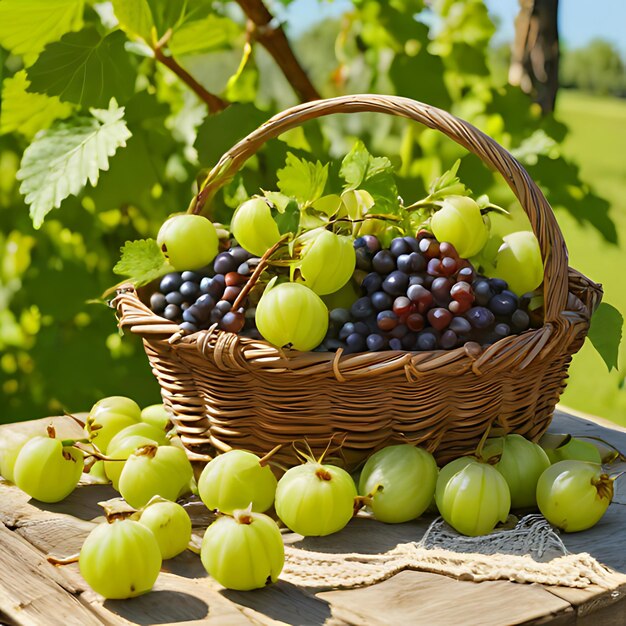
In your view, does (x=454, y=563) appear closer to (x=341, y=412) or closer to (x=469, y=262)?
(x=341, y=412)

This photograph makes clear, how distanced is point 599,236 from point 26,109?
8.57 ft

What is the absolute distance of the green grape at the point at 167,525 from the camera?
93cm

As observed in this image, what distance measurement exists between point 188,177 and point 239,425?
0.79 meters

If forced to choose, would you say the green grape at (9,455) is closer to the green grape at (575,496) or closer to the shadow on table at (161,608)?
the shadow on table at (161,608)

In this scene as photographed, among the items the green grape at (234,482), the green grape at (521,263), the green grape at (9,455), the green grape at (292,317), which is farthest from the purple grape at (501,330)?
the green grape at (9,455)

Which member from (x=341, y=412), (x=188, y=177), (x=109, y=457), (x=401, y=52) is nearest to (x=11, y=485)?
(x=109, y=457)

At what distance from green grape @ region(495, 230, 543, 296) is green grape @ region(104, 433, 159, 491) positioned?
19.9 inches

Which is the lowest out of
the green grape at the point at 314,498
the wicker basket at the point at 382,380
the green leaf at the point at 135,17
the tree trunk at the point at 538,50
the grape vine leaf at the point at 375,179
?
the green grape at the point at 314,498

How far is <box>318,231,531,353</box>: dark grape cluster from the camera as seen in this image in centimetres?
102

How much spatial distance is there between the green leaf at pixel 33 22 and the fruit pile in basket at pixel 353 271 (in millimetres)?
472

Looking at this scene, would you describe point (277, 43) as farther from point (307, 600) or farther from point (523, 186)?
point (307, 600)

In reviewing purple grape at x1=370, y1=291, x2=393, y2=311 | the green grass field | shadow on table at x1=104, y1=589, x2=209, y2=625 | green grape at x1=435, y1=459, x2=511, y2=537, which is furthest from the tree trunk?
shadow on table at x1=104, y1=589, x2=209, y2=625

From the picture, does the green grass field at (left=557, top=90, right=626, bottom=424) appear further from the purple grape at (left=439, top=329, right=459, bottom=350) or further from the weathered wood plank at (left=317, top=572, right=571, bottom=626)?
the weathered wood plank at (left=317, top=572, right=571, bottom=626)

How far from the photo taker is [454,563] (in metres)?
0.91
